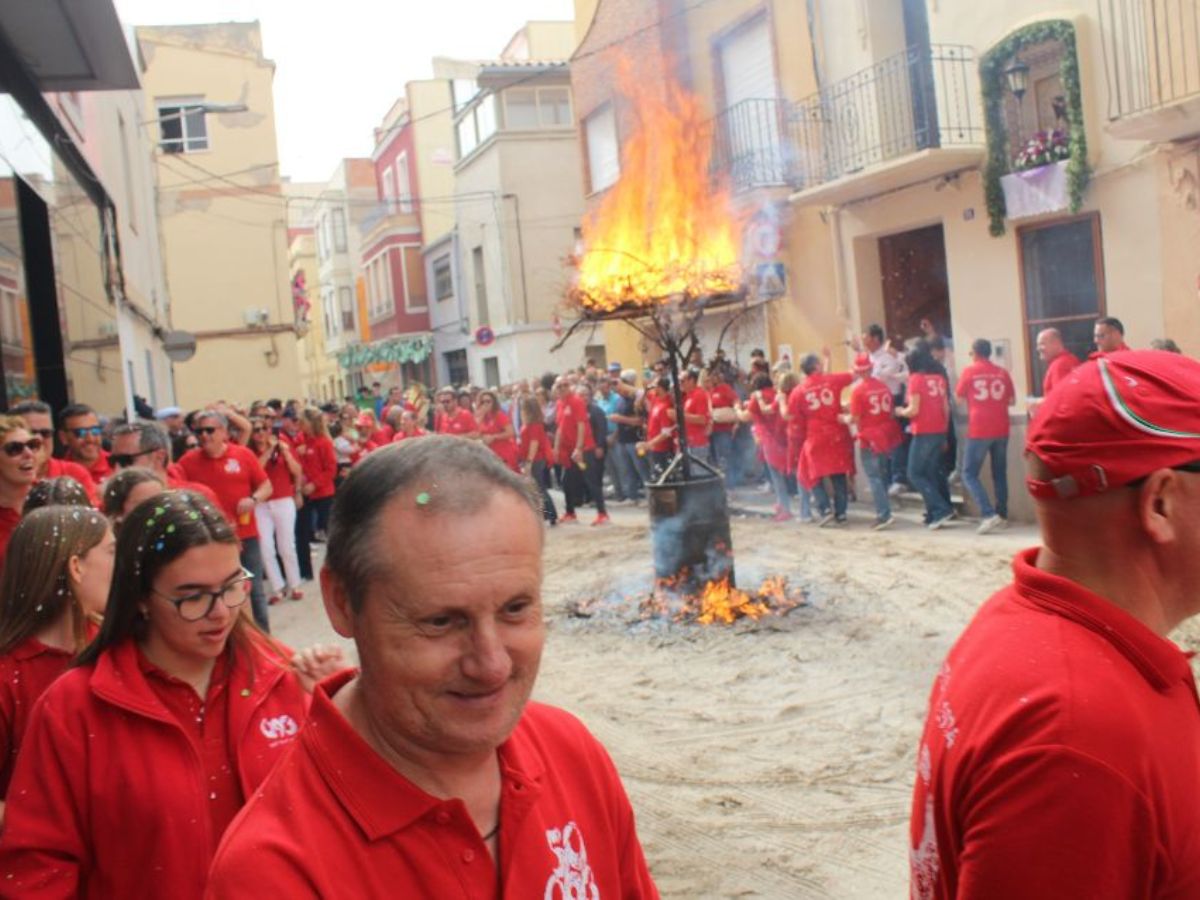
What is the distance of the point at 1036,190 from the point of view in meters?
13.0

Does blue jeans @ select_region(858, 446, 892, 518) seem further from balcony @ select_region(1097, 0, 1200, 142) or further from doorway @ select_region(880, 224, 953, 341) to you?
balcony @ select_region(1097, 0, 1200, 142)

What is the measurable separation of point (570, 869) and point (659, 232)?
385 inches

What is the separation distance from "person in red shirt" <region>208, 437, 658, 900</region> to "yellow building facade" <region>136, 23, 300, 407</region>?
33.0 meters

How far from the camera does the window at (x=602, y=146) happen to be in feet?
75.5

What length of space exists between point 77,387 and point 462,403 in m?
9.36

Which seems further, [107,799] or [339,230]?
[339,230]

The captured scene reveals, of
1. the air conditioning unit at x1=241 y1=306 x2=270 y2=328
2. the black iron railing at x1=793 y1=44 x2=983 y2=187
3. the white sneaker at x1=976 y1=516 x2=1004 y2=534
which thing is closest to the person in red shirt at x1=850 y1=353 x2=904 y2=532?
the white sneaker at x1=976 y1=516 x2=1004 y2=534

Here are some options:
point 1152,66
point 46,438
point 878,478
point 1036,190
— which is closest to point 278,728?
point 46,438

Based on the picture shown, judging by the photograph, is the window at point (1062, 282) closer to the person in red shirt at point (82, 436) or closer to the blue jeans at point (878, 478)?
the blue jeans at point (878, 478)

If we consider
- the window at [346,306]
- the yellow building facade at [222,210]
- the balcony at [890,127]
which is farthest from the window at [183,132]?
the window at [346,306]

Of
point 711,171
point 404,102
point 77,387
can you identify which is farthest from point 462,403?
point 404,102

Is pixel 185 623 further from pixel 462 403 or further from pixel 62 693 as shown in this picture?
pixel 462 403

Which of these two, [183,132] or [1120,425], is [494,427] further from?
[183,132]

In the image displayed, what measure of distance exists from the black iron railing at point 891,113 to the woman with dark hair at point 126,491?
11245 millimetres
